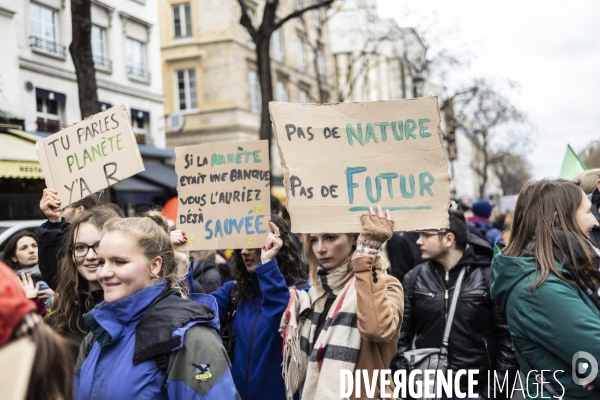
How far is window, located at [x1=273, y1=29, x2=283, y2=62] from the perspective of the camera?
30.2m

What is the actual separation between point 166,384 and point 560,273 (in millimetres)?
1839

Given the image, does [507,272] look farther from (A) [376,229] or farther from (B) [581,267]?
(A) [376,229]

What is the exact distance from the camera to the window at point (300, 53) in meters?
32.9

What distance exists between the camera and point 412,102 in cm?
311

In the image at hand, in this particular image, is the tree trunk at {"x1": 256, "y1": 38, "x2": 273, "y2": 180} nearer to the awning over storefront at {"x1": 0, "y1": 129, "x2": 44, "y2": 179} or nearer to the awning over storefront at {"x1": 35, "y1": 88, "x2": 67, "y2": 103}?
the awning over storefront at {"x1": 0, "y1": 129, "x2": 44, "y2": 179}

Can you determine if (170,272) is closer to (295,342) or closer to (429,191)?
(295,342)

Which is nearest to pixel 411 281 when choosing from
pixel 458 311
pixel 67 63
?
pixel 458 311

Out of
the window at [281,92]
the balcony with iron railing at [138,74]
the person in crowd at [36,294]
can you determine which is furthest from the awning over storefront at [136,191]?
the person in crowd at [36,294]

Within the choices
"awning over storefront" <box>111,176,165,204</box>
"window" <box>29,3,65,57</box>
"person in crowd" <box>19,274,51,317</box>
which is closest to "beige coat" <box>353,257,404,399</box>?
"person in crowd" <box>19,274,51,317</box>

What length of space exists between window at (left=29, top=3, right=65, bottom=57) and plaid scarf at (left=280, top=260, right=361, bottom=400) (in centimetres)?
1472

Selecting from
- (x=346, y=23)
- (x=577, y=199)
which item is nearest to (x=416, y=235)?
(x=577, y=199)

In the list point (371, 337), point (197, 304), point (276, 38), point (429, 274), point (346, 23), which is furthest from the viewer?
point (346, 23)

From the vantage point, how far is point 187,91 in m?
26.8

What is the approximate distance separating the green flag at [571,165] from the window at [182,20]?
22.8m
